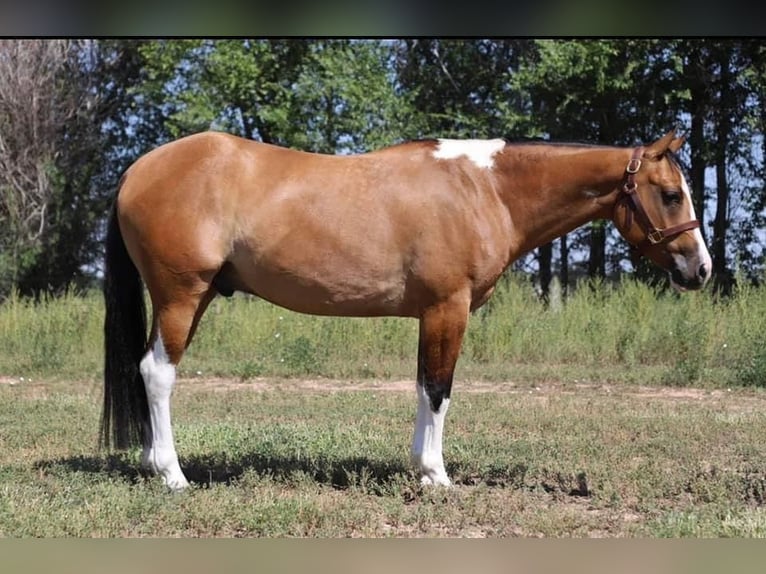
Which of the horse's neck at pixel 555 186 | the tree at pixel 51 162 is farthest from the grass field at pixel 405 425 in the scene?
the tree at pixel 51 162

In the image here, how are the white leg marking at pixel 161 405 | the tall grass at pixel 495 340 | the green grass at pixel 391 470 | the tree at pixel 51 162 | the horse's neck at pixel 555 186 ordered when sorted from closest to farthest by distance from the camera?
1. the green grass at pixel 391 470
2. the white leg marking at pixel 161 405
3. the horse's neck at pixel 555 186
4. the tall grass at pixel 495 340
5. the tree at pixel 51 162

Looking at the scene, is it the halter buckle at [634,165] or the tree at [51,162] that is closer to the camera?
the halter buckle at [634,165]

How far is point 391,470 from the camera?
5340 mm

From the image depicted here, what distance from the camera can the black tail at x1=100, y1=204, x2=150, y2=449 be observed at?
506cm

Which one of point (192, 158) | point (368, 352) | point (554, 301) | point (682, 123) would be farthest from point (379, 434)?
point (682, 123)

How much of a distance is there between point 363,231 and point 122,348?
159cm

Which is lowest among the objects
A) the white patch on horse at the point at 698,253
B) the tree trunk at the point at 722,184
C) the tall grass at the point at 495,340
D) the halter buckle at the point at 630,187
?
the tall grass at the point at 495,340

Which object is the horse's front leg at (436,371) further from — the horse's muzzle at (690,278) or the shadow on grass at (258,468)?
Result: the horse's muzzle at (690,278)

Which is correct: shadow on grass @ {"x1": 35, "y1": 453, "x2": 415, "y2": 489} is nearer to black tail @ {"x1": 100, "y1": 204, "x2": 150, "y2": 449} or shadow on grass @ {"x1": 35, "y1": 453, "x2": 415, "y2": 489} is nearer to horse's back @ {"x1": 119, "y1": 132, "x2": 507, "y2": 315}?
black tail @ {"x1": 100, "y1": 204, "x2": 150, "y2": 449}

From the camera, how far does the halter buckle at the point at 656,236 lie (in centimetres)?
492

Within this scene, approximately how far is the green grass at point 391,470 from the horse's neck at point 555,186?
1524 millimetres

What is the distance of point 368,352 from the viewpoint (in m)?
10.3

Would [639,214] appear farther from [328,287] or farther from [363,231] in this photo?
[328,287]

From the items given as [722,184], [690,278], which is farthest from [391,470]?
[722,184]
